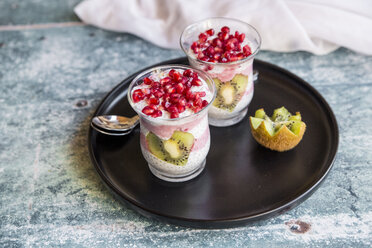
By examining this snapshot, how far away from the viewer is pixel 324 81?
2.04 metres

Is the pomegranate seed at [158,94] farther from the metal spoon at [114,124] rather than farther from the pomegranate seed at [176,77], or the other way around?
the metal spoon at [114,124]

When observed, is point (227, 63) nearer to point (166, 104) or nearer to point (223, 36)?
point (223, 36)

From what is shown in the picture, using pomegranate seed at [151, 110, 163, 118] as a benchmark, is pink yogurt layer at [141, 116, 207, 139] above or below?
below

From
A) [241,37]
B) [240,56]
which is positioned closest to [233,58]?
[240,56]

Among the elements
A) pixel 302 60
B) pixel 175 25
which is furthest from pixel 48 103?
pixel 302 60

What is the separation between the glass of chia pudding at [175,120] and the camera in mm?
1351

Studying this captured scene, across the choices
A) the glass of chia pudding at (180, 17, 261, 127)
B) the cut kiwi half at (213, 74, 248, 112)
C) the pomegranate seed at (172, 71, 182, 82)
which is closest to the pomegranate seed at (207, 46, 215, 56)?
the glass of chia pudding at (180, 17, 261, 127)

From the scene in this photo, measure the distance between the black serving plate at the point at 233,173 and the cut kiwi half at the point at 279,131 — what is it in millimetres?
50

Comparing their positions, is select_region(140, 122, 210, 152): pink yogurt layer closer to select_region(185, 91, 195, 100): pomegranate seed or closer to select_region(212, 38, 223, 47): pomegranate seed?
select_region(185, 91, 195, 100): pomegranate seed

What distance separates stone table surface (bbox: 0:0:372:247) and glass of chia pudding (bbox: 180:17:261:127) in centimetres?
45

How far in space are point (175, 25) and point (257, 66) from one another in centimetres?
59

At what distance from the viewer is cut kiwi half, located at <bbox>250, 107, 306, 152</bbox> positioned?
152 cm

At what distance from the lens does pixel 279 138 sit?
153 centimetres

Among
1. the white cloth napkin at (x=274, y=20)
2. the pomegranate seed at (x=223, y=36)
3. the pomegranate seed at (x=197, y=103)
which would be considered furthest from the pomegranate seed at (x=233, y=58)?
the white cloth napkin at (x=274, y=20)
